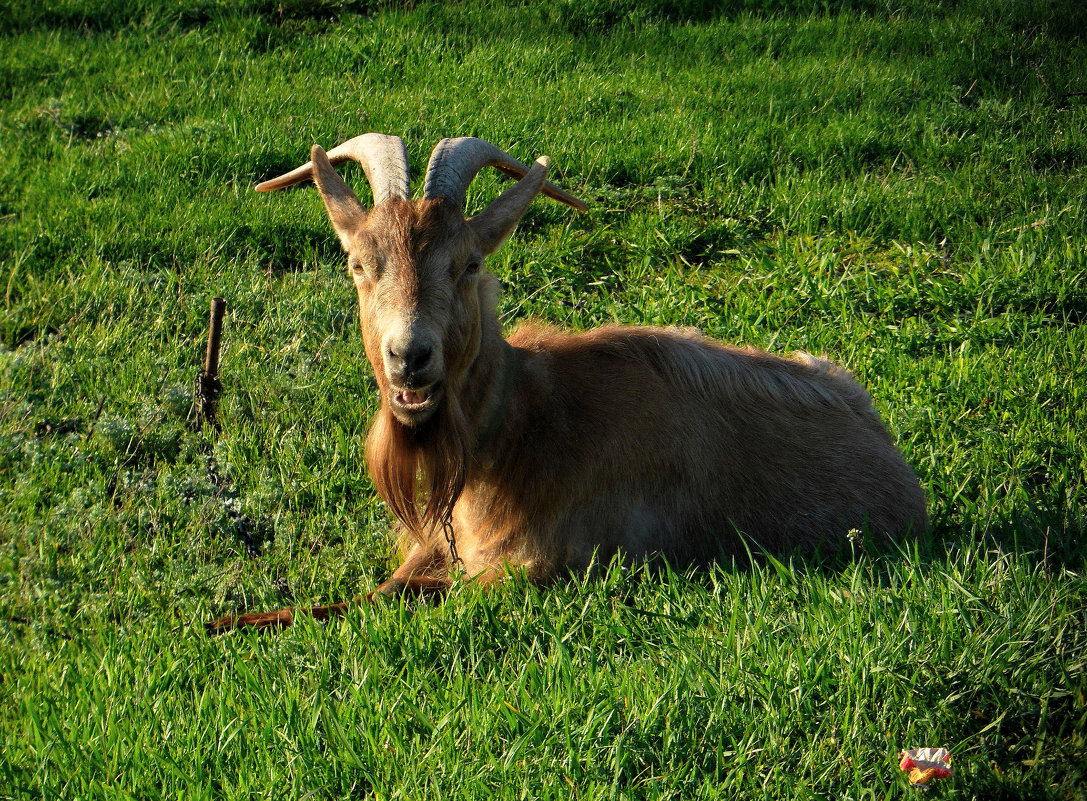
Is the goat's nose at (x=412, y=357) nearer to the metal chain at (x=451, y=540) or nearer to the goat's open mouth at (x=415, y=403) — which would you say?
the goat's open mouth at (x=415, y=403)

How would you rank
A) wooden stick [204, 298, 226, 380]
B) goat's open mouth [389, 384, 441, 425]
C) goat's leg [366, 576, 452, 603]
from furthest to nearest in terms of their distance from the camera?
wooden stick [204, 298, 226, 380], goat's leg [366, 576, 452, 603], goat's open mouth [389, 384, 441, 425]

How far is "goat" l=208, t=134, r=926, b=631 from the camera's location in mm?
3971

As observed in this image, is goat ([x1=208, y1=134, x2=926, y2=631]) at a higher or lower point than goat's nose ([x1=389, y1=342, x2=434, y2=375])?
lower

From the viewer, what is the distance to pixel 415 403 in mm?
3846

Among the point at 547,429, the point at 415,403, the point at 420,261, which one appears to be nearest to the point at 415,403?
the point at 415,403

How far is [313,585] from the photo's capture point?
454 cm

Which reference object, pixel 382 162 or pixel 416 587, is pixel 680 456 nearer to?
pixel 416 587

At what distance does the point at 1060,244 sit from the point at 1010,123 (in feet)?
5.68

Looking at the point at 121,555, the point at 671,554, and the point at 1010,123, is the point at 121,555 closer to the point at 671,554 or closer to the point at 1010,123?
the point at 671,554

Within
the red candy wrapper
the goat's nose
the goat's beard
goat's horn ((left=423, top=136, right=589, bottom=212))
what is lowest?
the red candy wrapper

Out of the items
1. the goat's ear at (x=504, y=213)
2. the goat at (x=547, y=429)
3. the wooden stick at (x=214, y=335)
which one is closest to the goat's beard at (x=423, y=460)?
the goat at (x=547, y=429)

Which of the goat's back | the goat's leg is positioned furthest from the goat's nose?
the goat's leg

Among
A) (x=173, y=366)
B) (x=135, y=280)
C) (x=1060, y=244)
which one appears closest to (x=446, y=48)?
(x=135, y=280)

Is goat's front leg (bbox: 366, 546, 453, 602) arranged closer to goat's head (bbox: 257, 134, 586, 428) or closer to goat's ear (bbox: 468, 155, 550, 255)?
goat's head (bbox: 257, 134, 586, 428)
